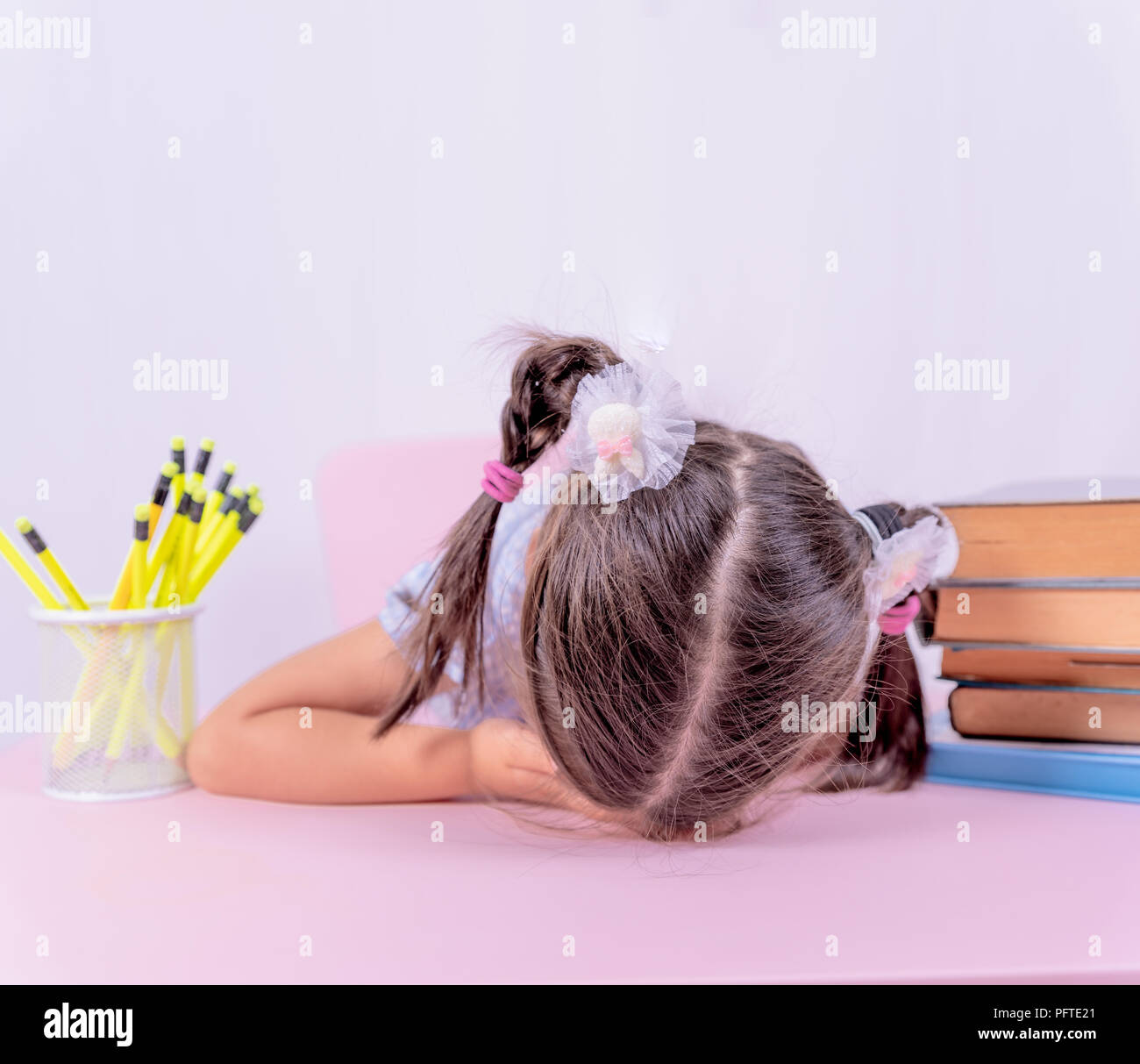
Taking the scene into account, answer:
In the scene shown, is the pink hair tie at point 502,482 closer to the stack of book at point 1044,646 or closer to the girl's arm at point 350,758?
the girl's arm at point 350,758

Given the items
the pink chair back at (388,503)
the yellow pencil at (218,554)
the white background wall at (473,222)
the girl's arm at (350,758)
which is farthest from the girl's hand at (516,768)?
the white background wall at (473,222)

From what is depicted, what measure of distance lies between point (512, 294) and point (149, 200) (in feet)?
1.54

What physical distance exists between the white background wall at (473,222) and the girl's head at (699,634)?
60 centimetres

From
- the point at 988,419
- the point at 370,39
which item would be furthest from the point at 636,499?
the point at 370,39

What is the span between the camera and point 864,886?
639mm

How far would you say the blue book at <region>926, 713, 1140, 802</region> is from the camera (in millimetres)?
801

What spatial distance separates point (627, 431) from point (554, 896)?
30cm

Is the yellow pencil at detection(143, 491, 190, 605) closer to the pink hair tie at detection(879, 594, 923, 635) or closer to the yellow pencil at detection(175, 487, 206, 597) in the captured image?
the yellow pencil at detection(175, 487, 206, 597)

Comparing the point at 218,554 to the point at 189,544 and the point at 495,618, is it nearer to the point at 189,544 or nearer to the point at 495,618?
the point at 189,544

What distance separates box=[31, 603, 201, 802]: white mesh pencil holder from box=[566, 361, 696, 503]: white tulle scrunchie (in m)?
0.38

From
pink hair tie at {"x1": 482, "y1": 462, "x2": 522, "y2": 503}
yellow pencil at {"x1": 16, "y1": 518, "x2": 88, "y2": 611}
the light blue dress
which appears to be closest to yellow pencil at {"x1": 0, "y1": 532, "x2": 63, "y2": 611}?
yellow pencil at {"x1": 16, "y1": 518, "x2": 88, "y2": 611}

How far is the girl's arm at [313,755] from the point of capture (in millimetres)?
824

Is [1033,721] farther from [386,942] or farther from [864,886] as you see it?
[386,942]
